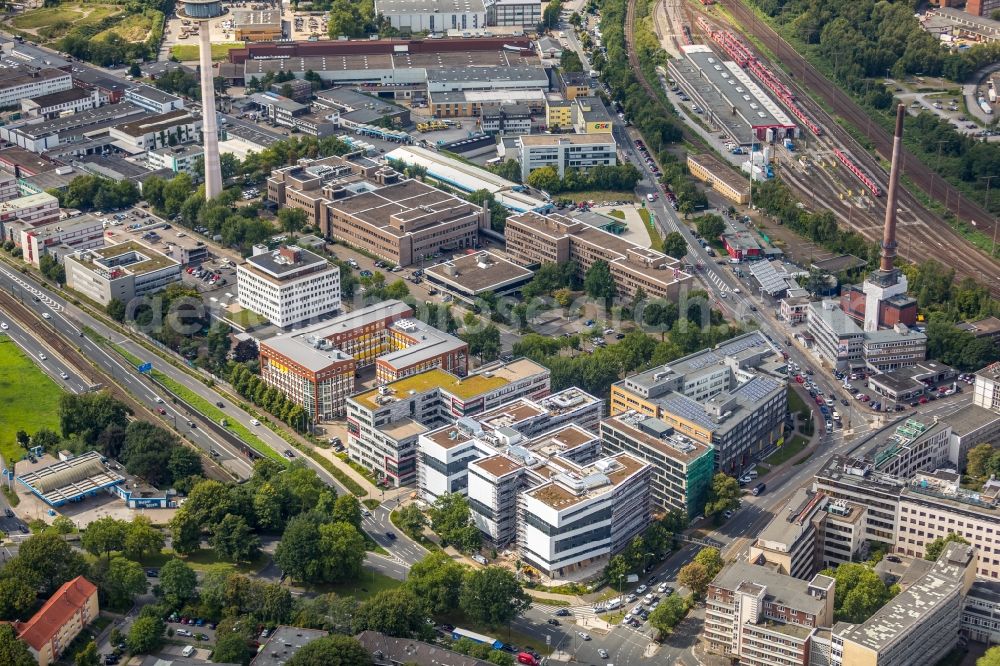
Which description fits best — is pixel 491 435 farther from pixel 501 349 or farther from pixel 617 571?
pixel 501 349

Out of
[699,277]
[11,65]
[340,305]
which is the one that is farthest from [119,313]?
[11,65]

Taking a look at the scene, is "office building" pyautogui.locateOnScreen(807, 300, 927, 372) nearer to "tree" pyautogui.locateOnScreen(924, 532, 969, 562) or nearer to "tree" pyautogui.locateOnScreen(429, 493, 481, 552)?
"tree" pyautogui.locateOnScreen(924, 532, 969, 562)

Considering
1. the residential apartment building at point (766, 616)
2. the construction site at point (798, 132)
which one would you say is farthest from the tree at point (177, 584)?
the construction site at point (798, 132)

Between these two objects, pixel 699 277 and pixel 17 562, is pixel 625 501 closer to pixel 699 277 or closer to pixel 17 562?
pixel 17 562

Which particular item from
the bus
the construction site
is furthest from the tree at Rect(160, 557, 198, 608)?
the construction site

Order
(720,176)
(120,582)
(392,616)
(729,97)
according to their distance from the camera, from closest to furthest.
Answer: (392,616)
(120,582)
(720,176)
(729,97)

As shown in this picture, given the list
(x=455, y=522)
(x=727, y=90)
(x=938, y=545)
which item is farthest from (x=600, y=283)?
(x=727, y=90)
